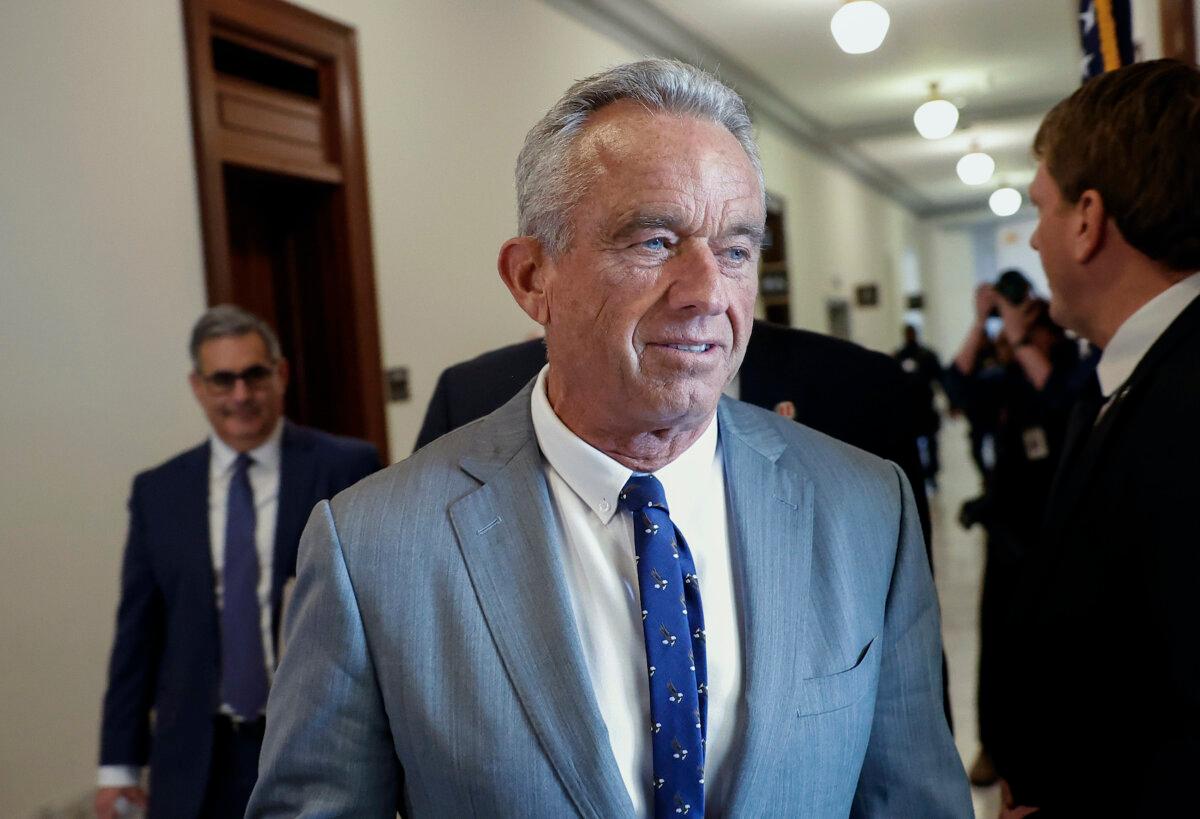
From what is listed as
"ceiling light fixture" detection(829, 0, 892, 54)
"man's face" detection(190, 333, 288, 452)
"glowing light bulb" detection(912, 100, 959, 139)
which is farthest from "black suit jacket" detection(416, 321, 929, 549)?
"glowing light bulb" detection(912, 100, 959, 139)

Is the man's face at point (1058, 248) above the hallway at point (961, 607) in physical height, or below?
above

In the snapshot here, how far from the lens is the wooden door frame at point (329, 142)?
4.01 metres

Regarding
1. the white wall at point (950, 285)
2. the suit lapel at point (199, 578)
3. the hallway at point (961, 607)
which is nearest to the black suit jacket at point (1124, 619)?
the hallway at point (961, 607)

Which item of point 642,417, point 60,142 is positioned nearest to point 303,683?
point 642,417

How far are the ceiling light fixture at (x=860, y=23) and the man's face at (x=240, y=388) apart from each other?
196 inches

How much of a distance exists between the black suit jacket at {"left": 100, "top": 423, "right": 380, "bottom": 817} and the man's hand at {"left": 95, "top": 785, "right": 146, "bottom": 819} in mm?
64

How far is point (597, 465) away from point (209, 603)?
159 cm

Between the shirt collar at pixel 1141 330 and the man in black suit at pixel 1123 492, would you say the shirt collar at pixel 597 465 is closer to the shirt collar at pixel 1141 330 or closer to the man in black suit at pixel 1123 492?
the man in black suit at pixel 1123 492

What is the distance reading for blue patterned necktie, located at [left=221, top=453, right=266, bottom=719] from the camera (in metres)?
2.54

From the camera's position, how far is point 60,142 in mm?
3449

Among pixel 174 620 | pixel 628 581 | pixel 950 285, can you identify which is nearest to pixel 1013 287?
pixel 174 620

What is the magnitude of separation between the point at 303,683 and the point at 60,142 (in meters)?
2.80

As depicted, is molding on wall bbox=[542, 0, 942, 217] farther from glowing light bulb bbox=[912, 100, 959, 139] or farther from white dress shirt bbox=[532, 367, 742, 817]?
A: glowing light bulb bbox=[912, 100, 959, 139]

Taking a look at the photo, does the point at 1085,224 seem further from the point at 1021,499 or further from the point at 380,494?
the point at 1021,499
